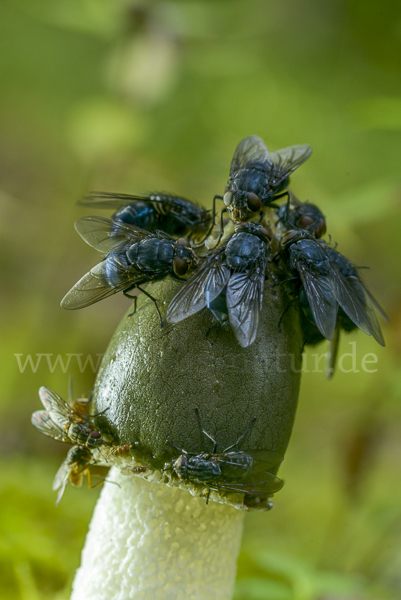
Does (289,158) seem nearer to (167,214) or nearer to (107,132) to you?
(167,214)

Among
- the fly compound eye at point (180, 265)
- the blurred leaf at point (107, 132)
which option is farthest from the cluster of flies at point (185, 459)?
the blurred leaf at point (107, 132)

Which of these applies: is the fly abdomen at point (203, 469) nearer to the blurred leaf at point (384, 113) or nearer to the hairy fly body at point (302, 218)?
the hairy fly body at point (302, 218)

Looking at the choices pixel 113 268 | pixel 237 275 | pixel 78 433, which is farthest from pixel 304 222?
pixel 78 433

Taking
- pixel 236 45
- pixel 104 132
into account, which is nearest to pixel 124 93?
pixel 104 132

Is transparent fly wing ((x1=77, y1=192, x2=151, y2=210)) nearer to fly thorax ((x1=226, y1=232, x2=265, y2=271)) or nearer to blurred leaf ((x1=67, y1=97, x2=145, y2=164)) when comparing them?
fly thorax ((x1=226, y1=232, x2=265, y2=271))

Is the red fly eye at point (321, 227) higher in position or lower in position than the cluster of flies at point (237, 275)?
higher

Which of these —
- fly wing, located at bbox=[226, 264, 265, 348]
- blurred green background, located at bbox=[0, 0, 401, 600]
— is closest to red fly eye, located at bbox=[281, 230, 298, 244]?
fly wing, located at bbox=[226, 264, 265, 348]
